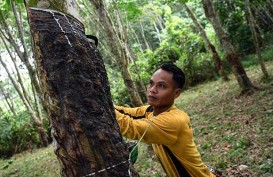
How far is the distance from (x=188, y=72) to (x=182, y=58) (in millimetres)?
755

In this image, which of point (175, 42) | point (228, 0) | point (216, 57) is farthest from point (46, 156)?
point (228, 0)

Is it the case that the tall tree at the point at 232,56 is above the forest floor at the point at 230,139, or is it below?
above

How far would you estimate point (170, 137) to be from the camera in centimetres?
229

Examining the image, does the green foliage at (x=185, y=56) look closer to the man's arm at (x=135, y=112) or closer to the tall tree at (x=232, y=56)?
the tall tree at (x=232, y=56)

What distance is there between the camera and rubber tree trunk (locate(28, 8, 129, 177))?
156 centimetres

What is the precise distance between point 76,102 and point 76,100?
0.01m

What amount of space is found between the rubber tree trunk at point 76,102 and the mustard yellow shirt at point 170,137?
1.46 feet

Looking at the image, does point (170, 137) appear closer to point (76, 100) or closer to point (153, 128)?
point (153, 128)

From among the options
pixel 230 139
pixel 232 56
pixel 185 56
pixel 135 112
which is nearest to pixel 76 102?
pixel 135 112

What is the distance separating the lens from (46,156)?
10.2 metres

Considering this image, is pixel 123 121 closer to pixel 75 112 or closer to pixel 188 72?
pixel 75 112

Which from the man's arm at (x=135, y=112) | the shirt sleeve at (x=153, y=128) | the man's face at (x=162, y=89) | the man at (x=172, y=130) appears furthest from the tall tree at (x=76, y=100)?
the man's arm at (x=135, y=112)

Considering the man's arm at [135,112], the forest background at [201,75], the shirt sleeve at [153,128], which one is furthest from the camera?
the forest background at [201,75]

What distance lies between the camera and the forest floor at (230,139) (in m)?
4.98
